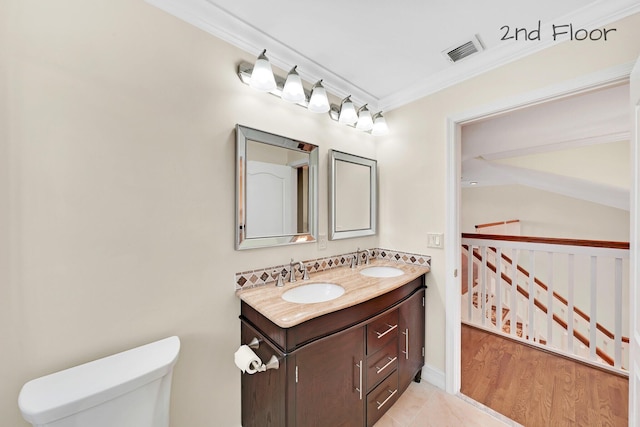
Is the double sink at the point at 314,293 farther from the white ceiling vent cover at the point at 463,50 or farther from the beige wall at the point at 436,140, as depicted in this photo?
the white ceiling vent cover at the point at 463,50

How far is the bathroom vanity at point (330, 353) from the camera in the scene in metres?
1.06

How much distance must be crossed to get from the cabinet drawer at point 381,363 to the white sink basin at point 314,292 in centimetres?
39

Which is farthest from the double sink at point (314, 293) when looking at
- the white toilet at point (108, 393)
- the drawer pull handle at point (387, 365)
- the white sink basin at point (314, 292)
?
the white toilet at point (108, 393)

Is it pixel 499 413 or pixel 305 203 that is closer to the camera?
pixel 499 413

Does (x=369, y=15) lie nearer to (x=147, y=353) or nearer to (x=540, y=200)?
(x=147, y=353)

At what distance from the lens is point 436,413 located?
5.16ft

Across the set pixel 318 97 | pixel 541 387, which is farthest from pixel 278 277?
pixel 541 387

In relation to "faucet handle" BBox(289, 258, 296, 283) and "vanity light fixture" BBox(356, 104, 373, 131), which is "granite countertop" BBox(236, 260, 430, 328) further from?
"vanity light fixture" BBox(356, 104, 373, 131)

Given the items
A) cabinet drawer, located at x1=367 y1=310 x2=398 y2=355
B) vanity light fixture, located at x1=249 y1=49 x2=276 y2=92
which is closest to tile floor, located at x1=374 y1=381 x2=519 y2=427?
cabinet drawer, located at x1=367 y1=310 x2=398 y2=355

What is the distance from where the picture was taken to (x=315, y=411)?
1121 millimetres

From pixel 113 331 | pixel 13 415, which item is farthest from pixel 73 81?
pixel 13 415

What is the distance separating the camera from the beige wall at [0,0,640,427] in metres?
0.87

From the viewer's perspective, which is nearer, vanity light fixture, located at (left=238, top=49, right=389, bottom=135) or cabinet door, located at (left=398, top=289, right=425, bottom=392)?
vanity light fixture, located at (left=238, top=49, right=389, bottom=135)

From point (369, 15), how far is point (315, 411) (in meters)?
1.97
